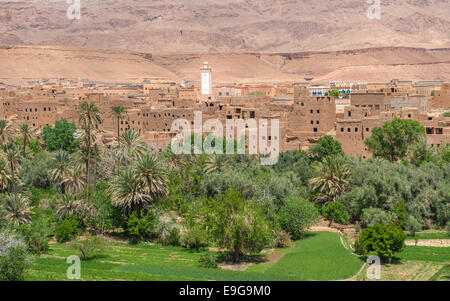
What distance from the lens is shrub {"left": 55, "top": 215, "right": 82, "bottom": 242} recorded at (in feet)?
123

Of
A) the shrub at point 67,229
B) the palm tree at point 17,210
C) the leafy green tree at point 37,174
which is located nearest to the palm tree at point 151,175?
the shrub at point 67,229

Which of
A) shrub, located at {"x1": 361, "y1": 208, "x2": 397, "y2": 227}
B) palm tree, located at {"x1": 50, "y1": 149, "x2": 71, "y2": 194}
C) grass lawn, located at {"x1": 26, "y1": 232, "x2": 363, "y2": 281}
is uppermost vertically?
palm tree, located at {"x1": 50, "y1": 149, "x2": 71, "y2": 194}

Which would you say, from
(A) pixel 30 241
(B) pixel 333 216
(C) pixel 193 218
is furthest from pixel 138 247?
(B) pixel 333 216

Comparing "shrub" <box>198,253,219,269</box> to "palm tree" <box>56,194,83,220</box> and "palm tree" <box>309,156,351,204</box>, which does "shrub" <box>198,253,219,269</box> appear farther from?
"palm tree" <box>309,156,351,204</box>

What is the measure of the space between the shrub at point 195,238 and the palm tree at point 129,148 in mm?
8253

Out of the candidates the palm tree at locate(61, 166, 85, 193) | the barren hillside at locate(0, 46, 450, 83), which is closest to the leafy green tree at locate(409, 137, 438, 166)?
the palm tree at locate(61, 166, 85, 193)

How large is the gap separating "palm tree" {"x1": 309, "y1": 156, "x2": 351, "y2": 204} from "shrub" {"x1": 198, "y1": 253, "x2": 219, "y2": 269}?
485 inches

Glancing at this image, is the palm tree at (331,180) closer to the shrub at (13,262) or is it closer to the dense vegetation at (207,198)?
the dense vegetation at (207,198)

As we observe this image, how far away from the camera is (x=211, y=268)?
30828 mm

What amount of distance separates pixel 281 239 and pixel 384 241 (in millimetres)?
6497

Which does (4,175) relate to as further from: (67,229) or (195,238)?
(195,238)

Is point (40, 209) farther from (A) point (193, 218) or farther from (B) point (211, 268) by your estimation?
(B) point (211, 268)

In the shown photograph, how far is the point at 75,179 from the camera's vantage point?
41844mm
